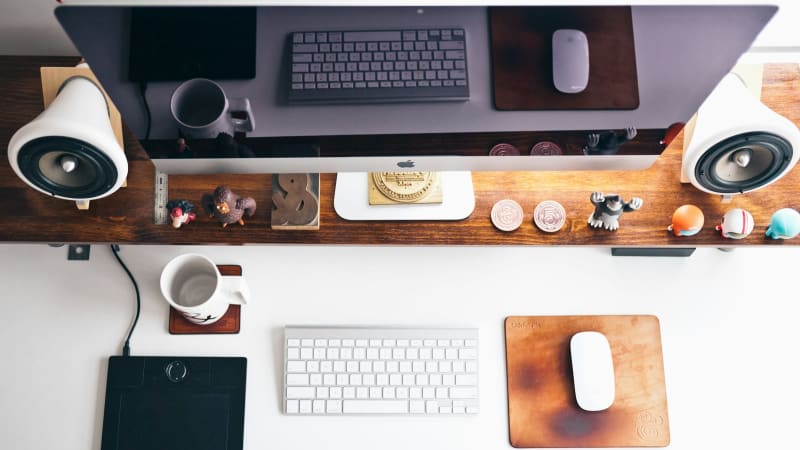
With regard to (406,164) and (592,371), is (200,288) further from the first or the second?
(592,371)

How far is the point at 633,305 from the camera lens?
1113 millimetres

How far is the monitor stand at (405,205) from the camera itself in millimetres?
1024

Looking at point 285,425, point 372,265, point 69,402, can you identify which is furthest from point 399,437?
point 69,402

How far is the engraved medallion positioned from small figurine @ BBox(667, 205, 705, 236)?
403 mm

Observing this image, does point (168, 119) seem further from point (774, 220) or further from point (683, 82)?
point (774, 220)

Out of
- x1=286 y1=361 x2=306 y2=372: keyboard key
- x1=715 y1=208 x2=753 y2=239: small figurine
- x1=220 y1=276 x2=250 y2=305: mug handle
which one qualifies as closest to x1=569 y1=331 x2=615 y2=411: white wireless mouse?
Result: x1=715 y1=208 x2=753 y2=239: small figurine

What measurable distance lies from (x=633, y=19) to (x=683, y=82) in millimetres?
114

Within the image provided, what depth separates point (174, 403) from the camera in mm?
1055

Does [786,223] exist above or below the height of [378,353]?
above

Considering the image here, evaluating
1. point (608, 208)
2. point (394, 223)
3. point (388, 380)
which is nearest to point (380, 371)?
point (388, 380)

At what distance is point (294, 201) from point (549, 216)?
0.44m

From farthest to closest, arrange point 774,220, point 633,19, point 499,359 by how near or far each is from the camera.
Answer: point 499,359 < point 774,220 < point 633,19

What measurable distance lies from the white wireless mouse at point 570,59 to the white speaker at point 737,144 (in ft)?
0.68

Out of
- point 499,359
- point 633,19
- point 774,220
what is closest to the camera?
point 633,19
